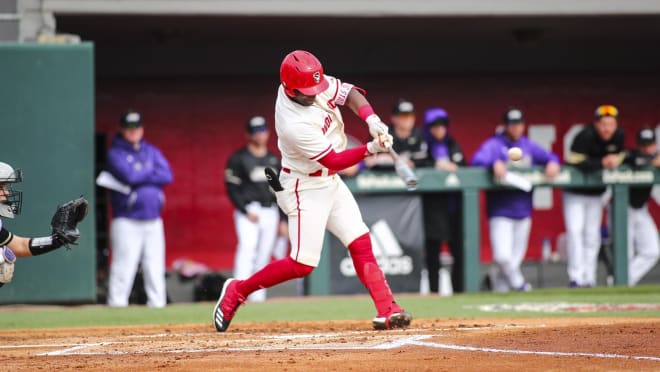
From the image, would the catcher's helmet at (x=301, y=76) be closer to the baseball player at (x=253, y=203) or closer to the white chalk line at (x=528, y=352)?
the white chalk line at (x=528, y=352)

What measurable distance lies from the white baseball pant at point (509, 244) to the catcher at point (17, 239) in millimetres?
4854

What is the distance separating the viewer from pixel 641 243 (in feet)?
35.3

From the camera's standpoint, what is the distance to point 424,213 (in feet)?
33.6

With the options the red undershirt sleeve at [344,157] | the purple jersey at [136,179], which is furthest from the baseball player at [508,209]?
the red undershirt sleeve at [344,157]

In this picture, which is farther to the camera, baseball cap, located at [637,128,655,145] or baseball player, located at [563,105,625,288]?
baseball cap, located at [637,128,655,145]

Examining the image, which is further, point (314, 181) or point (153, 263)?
point (153, 263)

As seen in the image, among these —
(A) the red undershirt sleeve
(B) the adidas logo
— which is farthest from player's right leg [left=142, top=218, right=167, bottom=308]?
(A) the red undershirt sleeve

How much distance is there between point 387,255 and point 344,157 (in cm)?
417

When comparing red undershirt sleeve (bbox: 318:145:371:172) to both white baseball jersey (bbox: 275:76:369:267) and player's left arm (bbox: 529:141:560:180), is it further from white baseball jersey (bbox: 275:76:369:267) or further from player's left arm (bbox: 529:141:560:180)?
player's left arm (bbox: 529:141:560:180)

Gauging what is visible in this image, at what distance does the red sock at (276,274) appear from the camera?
6352mm

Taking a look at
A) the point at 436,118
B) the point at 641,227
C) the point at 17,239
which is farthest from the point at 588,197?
the point at 17,239

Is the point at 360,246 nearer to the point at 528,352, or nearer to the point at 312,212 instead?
the point at 312,212

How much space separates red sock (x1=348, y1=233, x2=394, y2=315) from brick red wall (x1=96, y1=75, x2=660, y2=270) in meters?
6.52

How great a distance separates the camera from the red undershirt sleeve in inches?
237
